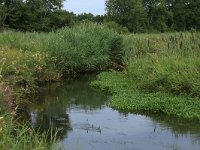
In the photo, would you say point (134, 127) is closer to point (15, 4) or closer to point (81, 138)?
point (81, 138)

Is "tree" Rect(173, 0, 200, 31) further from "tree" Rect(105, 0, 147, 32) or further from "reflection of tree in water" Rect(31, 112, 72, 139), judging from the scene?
"reflection of tree in water" Rect(31, 112, 72, 139)

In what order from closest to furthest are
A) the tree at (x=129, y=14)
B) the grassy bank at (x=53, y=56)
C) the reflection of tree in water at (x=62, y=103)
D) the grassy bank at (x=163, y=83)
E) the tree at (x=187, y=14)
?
the reflection of tree in water at (x=62, y=103) < the grassy bank at (x=163, y=83) < the grassy bank at (x=53, y=56) < the tree at (x=129, y=14) < the tree at (x=187, y=14)

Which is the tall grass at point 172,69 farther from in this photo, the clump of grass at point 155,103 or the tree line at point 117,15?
the tree line at point 117,15

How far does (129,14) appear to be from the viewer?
67.4m

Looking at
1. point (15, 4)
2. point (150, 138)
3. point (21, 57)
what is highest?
point (15, 4)

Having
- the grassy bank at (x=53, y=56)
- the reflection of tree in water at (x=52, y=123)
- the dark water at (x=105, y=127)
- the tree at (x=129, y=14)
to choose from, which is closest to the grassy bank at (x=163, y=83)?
the dark water at (x=105, y=127)

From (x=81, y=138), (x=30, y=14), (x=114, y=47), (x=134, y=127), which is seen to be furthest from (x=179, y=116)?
(x=30, y=14)

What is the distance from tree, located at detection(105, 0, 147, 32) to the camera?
66625 millimetres

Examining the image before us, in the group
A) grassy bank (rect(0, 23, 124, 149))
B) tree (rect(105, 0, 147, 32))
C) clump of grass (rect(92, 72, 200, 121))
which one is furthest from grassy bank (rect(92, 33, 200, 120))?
tree (rect(105, 0, 147, 32))

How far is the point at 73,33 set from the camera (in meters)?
24.2

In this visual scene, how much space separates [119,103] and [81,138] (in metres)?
3.66

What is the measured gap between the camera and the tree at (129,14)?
6662cm

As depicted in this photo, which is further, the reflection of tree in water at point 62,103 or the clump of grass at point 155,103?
the clump of grass at point 155,103

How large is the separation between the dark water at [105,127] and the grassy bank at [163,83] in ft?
1.86
